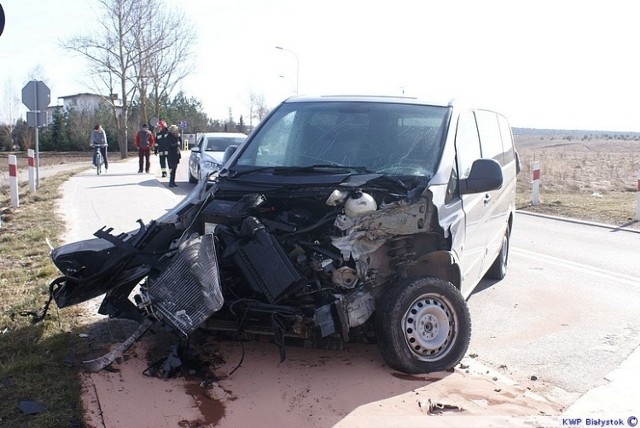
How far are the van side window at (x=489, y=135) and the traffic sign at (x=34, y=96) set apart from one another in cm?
1319

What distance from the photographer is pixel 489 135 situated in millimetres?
6953

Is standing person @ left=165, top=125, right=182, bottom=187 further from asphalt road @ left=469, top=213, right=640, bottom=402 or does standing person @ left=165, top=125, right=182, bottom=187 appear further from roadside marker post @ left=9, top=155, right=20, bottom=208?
asphalt road @ left=469, top=213, right=640, bottom=402

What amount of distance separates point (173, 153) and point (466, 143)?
1375 cm

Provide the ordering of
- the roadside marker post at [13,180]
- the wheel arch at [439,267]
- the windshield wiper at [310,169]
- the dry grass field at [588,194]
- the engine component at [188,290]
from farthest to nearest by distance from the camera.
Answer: the dry grass field at [588,194]
the roadside marker post at [13,180]
the windshield wiper at [310,169]
the wheel arch at [439,267]
the engine component at [188,290]

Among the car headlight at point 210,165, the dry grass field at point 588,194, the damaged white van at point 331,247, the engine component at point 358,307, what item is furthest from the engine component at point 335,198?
the car headlight at point 210,165

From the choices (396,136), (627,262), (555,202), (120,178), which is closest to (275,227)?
(396,136)

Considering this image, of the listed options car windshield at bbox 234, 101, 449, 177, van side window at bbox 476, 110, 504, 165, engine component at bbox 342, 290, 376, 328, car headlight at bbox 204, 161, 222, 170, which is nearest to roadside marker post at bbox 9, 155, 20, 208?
car headlight at bbox 204, 161, 222, 170

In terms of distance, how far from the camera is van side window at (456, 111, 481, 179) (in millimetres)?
5562

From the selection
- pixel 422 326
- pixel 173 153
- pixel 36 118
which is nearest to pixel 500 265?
pixel 422 326

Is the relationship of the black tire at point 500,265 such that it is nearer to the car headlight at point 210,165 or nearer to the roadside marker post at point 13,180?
the car headlight at point 210,165

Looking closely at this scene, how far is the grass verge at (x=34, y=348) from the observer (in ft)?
13.0

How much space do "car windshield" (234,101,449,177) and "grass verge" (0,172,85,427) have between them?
2093 mm

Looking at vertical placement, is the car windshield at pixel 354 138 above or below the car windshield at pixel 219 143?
above

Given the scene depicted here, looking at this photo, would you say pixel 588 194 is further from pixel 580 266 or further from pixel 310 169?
pixel 310 169
